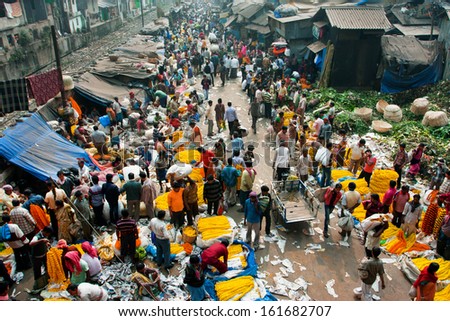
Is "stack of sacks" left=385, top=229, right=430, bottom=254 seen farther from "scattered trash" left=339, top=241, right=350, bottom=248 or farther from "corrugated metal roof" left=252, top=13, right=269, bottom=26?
"corrugated metal roof" left=252, top=13, right=269, bottom=26

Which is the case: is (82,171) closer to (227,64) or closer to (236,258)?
(236,258)

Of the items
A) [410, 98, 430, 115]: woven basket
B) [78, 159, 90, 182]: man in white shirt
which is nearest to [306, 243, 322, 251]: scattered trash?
[78, 159, 90, 182]: man in white shirt

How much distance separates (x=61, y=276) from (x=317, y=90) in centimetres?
1395

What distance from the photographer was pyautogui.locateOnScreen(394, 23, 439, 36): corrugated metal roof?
1772cm

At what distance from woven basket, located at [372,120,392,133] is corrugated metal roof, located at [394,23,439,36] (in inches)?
272

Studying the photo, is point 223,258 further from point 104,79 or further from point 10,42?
point 10,42

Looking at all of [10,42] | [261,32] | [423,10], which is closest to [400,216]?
[423,10]

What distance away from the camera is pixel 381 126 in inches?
526

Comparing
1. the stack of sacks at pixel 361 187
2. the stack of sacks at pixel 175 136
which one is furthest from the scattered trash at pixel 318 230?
the stack of sacks at pixel 175 136

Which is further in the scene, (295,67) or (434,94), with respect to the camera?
(295,67)

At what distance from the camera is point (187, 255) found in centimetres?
779

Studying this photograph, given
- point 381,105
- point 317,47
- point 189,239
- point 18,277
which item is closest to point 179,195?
point 189,239

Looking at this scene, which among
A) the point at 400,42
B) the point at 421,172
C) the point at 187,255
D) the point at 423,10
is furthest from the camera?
the point at 423,10

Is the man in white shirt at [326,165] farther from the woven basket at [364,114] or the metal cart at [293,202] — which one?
the woven basket at [364,114]
